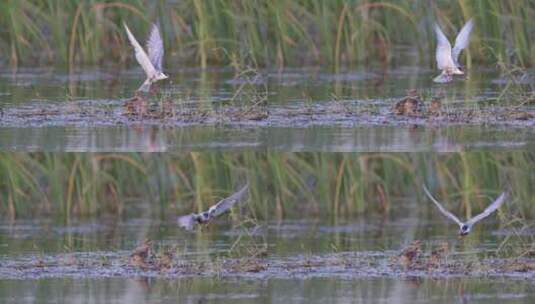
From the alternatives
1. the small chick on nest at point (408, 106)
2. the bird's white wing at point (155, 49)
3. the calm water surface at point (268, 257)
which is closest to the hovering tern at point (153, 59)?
the bird's white wing at point (155, 49)

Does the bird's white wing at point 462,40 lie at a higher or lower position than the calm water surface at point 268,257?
higher

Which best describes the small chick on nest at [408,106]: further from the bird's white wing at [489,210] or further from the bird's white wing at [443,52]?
the bird's white wing at [489,210]

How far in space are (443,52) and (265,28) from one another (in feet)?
5.16

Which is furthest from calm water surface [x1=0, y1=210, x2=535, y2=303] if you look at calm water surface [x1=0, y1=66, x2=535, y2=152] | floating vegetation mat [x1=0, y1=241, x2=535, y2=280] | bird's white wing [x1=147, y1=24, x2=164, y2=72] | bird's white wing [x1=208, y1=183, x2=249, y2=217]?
bird's white wing [x1=147, y1=24, x2=164, y2=72]

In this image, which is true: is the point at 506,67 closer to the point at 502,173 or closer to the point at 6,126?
the point at 502,173

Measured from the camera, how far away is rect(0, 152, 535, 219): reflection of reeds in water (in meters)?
14.7

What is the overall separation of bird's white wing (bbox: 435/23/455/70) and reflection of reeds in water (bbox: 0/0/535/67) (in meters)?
1.02

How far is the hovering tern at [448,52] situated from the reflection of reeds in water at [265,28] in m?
0.95

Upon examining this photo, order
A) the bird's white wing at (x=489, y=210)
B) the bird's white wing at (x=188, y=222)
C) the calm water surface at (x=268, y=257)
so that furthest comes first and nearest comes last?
the bird's white wing at (x=489, y=210) → the bird's white wing at (x=188, y=222) → the calm water surface at (x=268, y=257)

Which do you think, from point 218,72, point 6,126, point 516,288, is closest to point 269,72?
point 218,72

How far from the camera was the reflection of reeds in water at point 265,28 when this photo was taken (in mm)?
14977

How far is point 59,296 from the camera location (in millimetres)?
12211

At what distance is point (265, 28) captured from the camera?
49.4ft

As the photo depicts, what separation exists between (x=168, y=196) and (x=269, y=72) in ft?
4.08
